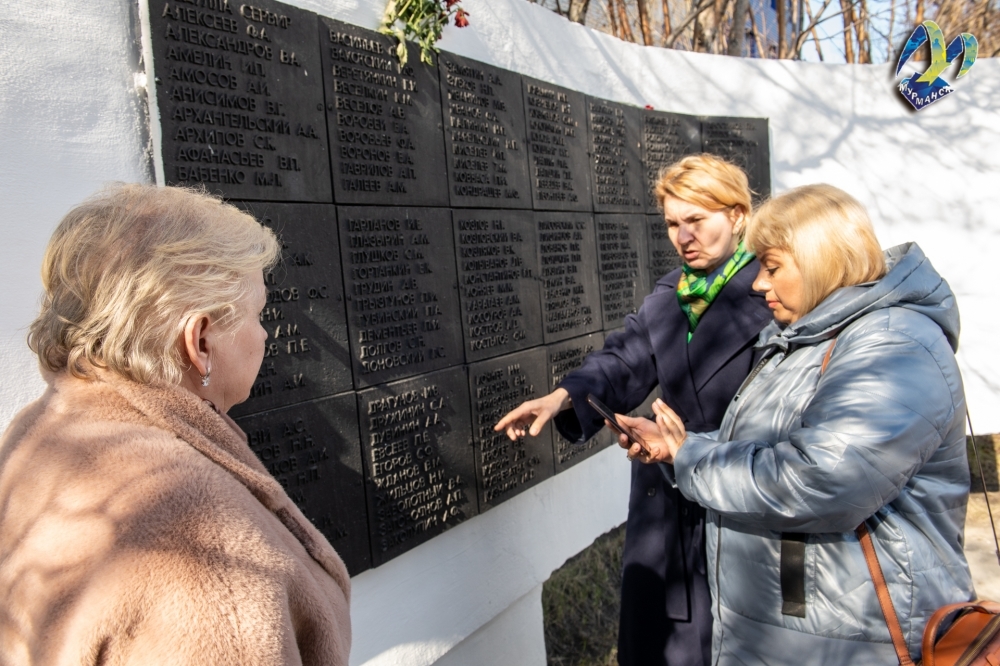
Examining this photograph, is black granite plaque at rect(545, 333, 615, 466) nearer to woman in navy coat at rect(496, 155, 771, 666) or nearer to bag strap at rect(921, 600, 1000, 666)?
woman in navy coat at rect(496, 155, 771, 666)

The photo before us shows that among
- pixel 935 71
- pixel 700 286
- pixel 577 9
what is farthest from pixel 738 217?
pixel 577 9

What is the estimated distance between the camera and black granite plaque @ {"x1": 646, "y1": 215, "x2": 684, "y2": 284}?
4.20m

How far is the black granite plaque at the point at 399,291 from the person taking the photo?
7.79 ft

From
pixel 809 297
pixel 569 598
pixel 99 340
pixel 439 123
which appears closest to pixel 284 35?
pixel 439 123

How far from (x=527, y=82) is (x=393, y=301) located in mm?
1415

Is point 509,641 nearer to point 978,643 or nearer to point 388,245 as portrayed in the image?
point 388,245

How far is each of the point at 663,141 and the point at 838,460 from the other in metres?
3.08

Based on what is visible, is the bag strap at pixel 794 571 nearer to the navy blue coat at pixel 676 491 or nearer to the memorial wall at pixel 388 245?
the navy blue coat at pixel 676 491

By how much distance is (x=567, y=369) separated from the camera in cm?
353

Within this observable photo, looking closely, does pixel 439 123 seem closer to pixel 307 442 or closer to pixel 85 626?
pixel 307 442

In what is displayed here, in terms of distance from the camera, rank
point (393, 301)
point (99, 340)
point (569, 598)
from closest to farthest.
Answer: point (99, 340) → point (393, 301) → point (569, 598)

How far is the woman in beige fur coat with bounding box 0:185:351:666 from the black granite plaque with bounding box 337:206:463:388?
3.51 feet

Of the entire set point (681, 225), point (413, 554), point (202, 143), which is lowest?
point (413, 554)

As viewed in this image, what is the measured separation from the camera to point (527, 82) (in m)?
3.36
